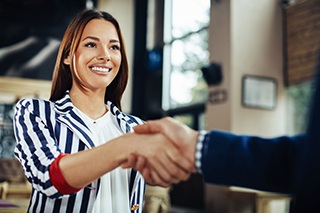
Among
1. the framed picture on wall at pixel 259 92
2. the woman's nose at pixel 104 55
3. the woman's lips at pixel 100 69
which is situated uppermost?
the framed picture on wall at pixel 259 92

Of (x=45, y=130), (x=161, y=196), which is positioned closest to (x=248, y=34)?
(x=161, y=196)

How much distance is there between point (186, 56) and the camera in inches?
209

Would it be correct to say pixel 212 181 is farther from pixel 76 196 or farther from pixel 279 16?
pixel 279 16

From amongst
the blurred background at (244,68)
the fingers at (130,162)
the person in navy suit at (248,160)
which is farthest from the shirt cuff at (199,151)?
the blurred background at (244,68)

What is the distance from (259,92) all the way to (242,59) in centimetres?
39

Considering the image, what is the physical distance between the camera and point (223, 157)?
2.14 feet

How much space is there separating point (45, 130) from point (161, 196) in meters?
1.25

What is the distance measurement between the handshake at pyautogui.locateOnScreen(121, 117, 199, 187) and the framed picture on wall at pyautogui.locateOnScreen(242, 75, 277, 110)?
3755 mm

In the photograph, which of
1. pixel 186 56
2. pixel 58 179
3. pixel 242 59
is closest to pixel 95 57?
pixel 58 179

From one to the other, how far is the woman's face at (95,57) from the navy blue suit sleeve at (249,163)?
0.31m

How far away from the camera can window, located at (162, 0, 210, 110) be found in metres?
4.96

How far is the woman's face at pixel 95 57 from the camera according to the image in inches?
33.6

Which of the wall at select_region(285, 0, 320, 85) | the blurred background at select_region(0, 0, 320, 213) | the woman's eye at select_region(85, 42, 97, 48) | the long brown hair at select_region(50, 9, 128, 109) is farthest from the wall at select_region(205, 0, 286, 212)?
the woman's eye at select_region(85, 42, 97, 48)

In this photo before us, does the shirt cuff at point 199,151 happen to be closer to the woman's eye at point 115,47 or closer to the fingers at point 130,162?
the fingers at point 130,162
